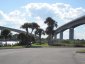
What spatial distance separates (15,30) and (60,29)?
36.7 metres

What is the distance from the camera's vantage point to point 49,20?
107 metres

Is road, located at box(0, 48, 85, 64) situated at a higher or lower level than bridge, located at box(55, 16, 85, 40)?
lower

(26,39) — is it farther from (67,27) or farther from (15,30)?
(15,30)

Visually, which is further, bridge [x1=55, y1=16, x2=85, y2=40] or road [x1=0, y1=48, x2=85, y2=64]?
bridge [x1=55, y1=16, x2=85, y2=40]

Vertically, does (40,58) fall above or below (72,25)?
below

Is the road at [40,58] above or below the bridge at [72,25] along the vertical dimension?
below

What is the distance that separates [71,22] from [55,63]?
76913 mm

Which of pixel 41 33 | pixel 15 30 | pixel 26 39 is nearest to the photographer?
pixel 26 39

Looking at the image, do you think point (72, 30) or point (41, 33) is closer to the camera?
point (72, 30)

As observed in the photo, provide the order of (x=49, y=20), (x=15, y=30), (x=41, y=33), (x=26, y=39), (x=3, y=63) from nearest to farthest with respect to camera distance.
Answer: (x=3, y=63) < (x=26, y=39) < (x=49, y=20) < (x=41, y=33) < (x=15, y=30)

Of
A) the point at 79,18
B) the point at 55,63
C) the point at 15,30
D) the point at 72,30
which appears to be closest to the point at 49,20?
the point at 72,30

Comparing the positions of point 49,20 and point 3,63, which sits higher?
point 49,20

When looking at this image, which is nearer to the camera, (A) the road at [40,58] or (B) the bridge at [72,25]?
(A) the road at [40,58]

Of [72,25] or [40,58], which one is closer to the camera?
[40,58]
